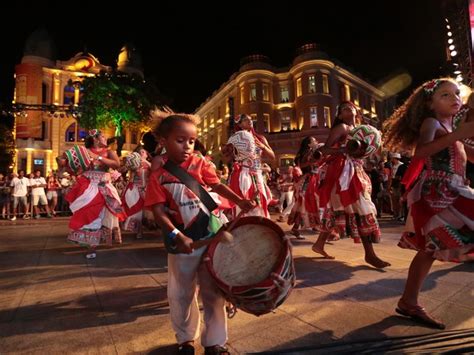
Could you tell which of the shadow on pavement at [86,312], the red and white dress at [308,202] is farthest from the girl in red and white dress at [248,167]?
the shadow on pavement at [86,312]

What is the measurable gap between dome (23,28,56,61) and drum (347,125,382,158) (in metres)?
47.4

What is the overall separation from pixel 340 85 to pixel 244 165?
38407mm

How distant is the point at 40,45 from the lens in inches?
1607

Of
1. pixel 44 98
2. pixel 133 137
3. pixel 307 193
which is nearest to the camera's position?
pixel 307 193

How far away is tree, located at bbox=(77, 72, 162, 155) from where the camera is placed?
2616cm

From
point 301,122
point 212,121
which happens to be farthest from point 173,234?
point 212,121

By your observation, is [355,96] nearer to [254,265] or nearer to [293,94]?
[293,94]

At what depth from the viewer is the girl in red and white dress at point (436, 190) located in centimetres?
224

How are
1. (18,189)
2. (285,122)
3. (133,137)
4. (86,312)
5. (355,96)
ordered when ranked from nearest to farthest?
(86,312), (18,189), (285,122), (355,96), (133,137)

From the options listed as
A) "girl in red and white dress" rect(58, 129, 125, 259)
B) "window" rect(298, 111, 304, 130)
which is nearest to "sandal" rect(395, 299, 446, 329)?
"girl in red and white dress" rect(58, 129, 125, 259)

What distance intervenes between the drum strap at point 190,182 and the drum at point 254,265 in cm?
38

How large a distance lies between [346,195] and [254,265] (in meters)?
2.71

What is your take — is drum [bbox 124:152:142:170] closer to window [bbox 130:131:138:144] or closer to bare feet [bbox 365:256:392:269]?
bare feet [bbox 365:256:392:269]

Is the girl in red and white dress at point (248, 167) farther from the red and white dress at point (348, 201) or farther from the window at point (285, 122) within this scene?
the window at point (285, 122)
